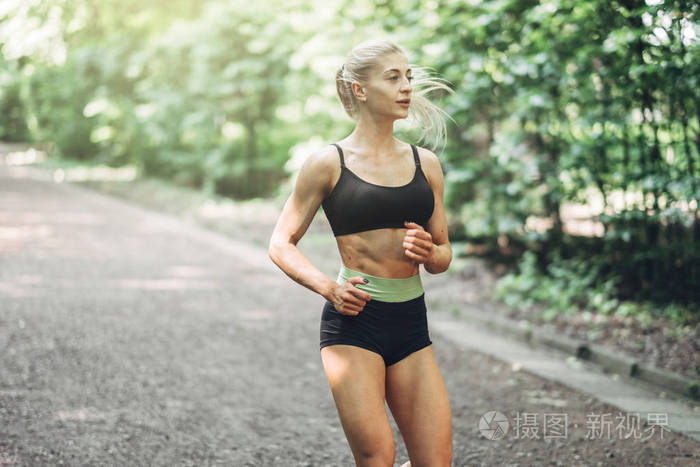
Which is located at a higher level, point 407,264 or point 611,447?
point 407,264

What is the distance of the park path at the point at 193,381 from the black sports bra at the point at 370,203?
204cm

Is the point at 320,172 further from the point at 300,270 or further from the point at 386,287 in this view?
the point at 386,287

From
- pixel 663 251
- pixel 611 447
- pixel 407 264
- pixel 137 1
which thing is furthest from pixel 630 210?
pixel 137 1

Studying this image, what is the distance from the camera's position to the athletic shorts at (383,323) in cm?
273

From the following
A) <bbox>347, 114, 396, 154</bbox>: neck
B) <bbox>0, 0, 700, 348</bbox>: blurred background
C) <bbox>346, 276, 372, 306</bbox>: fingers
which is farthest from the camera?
<bbox>0, 0, 700, 348</bbox>: blurred background

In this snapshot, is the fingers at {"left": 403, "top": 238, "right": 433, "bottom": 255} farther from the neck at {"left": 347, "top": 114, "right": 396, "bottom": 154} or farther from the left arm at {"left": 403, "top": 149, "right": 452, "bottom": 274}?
the neck at {"left": 347, "top": 114, "right": 396, "bottom": 154}

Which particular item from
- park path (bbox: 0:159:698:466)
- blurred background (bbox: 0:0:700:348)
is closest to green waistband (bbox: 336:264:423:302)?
blurred background (bbox: 0:0:700:348)

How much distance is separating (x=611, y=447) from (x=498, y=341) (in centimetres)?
278

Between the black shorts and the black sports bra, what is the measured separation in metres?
0.31

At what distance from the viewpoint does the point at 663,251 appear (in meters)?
7.36

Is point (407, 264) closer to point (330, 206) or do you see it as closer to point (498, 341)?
point (330, 206)

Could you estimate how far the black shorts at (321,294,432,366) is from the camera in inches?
107

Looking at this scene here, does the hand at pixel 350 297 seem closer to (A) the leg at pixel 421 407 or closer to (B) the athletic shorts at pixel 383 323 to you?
(B) the athletic shorts at pixel 383 323
